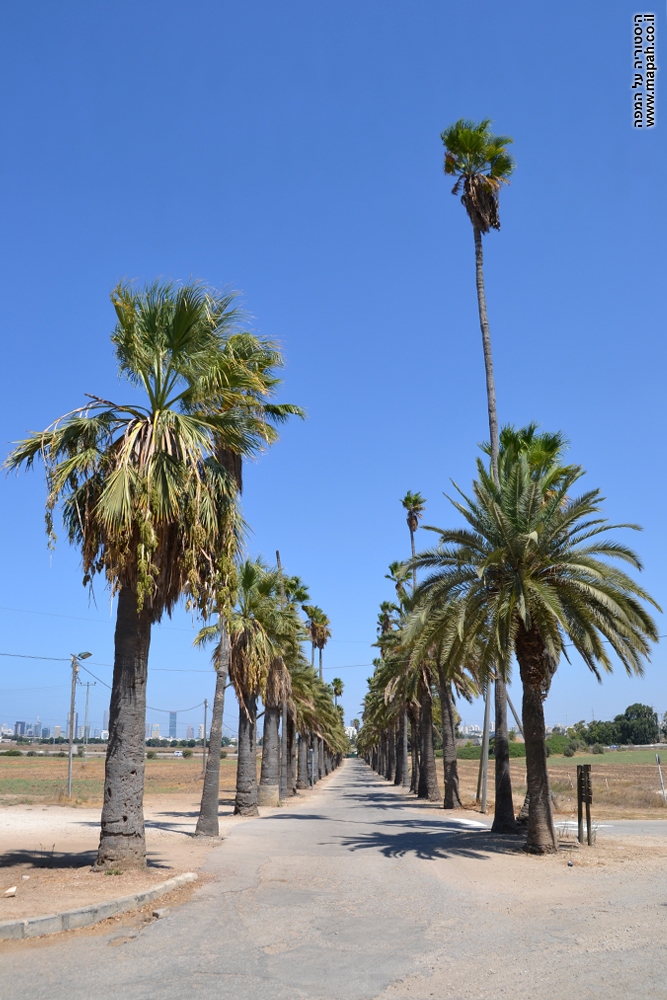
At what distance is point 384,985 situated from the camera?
6.91 metres

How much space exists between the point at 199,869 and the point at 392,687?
2908 centimetres

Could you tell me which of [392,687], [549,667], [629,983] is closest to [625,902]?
[629,983]

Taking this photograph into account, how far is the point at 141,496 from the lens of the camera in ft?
39.5

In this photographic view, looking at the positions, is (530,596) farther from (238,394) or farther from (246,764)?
(246,764)

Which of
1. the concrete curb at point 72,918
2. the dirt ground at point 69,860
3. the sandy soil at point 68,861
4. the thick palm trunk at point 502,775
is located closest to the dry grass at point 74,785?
the dirt ground at point 69,860

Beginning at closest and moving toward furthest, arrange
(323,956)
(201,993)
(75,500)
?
1. (201,993)
2. (323,956)
3. (75,500)

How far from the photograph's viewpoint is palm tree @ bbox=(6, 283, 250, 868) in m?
12.1

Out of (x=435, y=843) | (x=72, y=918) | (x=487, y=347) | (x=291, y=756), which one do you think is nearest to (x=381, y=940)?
(x=72, y=918)

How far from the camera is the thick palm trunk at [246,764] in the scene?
92.5ft

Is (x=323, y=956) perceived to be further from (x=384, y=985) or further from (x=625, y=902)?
(x=625, y=902)

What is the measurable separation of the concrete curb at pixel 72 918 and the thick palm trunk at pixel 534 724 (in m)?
8.62

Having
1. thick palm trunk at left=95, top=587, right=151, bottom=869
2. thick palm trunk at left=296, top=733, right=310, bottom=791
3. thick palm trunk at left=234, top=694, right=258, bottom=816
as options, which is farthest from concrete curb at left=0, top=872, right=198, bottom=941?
thick palm trunk at left=296, top=733, right=310, bottom=791

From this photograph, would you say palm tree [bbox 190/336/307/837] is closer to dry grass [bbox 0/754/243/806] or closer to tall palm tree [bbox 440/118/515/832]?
tall palm tree [bbox 440/118/515/832]

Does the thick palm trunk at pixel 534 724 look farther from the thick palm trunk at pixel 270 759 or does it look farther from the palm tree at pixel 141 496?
the thick palm trunk at pixel 270 759
